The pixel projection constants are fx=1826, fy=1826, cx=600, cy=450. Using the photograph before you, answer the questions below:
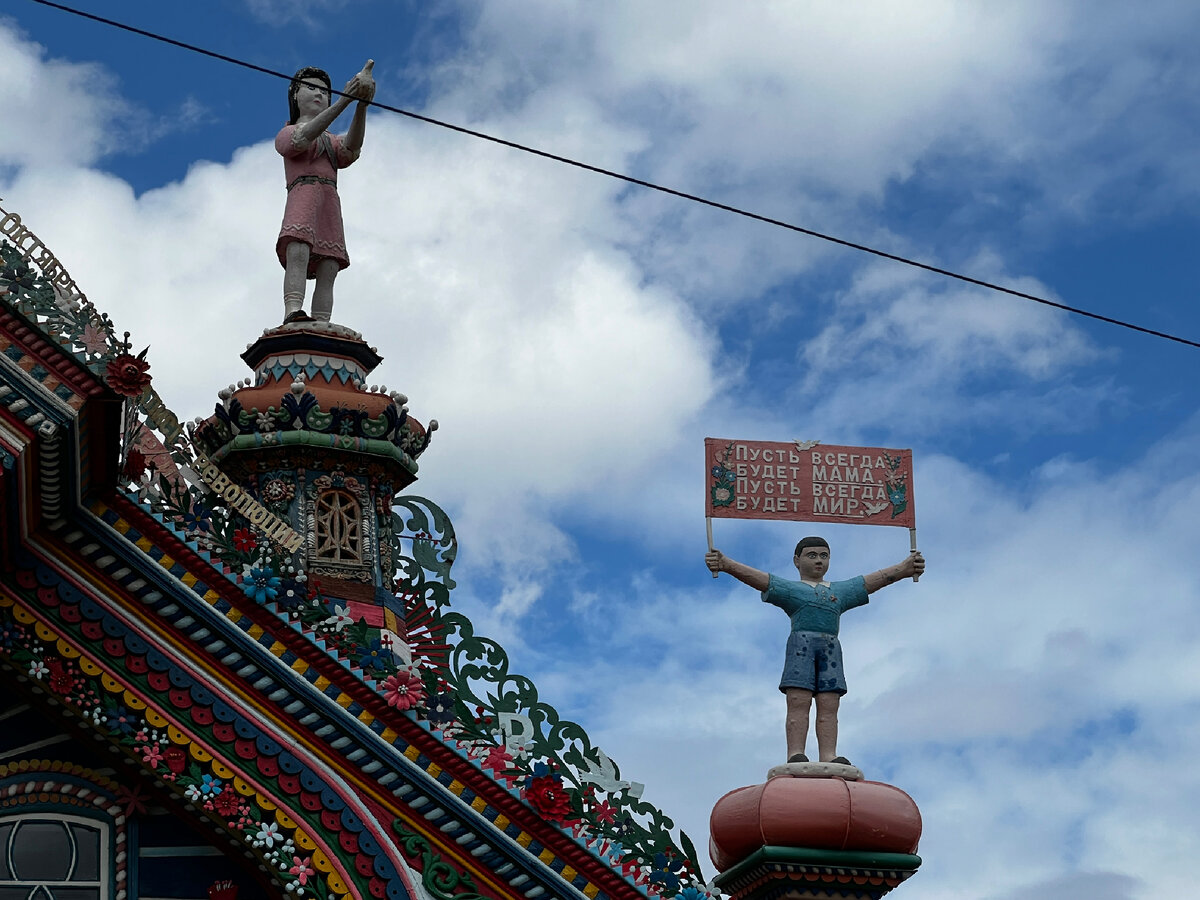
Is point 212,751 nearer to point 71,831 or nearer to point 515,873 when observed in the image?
point 71,831

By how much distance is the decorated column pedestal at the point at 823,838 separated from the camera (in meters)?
12.2

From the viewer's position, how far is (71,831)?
12.1 metres

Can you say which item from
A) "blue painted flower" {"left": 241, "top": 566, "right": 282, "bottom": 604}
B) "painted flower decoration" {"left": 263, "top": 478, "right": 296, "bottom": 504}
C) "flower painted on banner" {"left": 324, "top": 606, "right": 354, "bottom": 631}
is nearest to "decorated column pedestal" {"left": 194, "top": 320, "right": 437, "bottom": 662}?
"painted flower decoration" {"left": 263, "top": 478, "right": 296, "bottom": 504}

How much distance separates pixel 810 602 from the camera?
43.7 ft

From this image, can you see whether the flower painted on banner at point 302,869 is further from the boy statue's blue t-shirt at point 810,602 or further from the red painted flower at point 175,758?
the boy statue's blue t-shirt at point 810,602

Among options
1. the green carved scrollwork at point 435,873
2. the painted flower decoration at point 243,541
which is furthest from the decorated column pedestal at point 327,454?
the green carved scrollwork at point 435,873

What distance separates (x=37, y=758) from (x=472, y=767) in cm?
291

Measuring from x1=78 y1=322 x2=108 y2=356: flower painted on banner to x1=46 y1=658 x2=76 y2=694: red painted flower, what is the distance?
2.10m

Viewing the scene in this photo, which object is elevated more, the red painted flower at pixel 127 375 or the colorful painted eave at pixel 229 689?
the red painted flower at pixel 127 375

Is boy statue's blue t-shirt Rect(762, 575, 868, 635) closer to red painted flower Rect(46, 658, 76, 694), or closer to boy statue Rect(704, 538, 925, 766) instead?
boy statue Rect(704, 538, 925, 766)

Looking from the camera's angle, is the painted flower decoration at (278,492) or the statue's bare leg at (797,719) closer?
the statue's bare leg at (797,719)

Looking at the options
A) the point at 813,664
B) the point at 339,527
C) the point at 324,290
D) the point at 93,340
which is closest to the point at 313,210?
the point at 324,290

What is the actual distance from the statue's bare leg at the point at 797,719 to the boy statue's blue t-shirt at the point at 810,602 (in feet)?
1.61

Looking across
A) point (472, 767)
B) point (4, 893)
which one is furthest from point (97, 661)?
point (472, 767)
